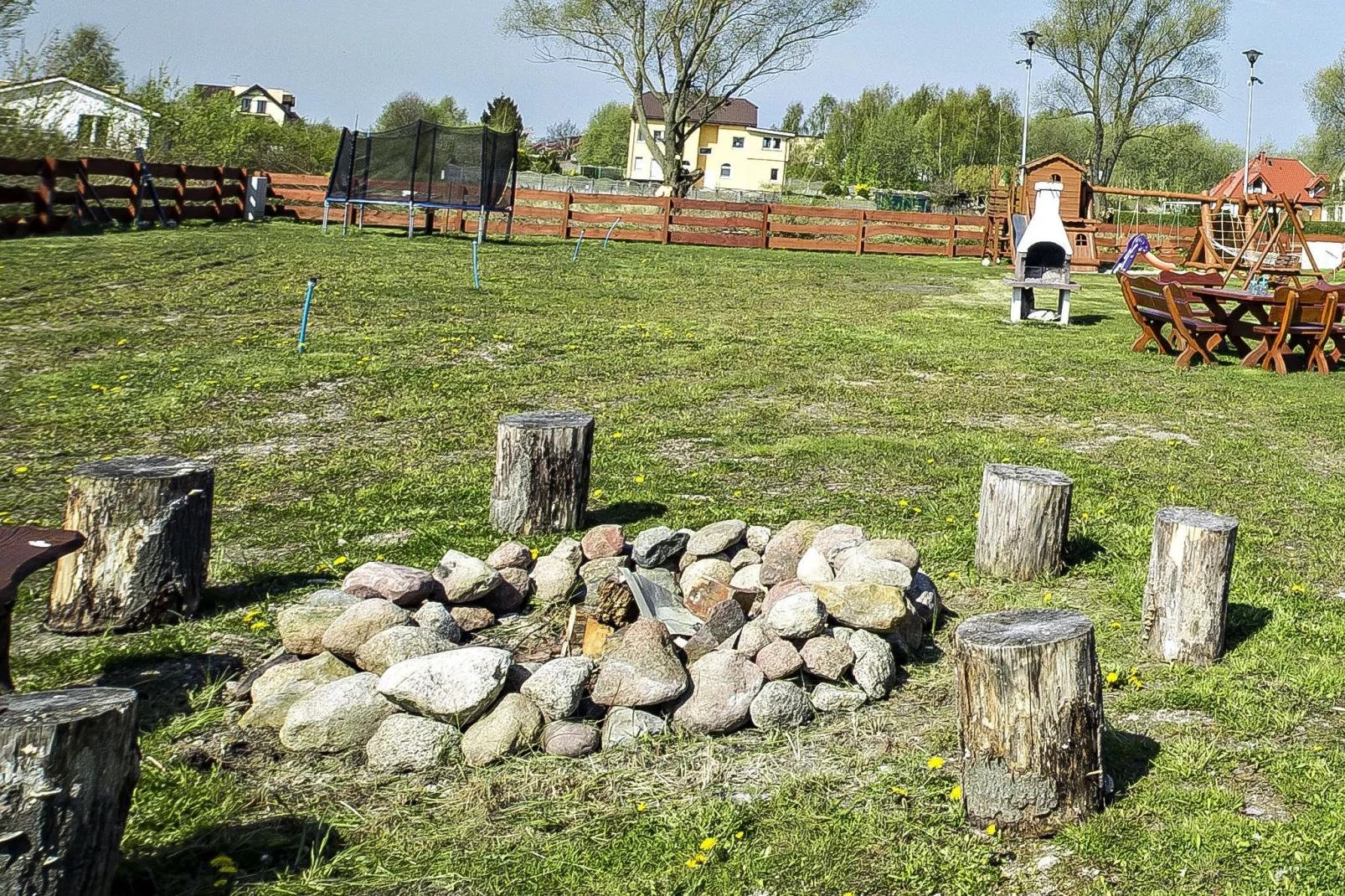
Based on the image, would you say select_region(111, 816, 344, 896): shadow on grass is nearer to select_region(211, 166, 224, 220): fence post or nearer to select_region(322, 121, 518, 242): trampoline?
select_region(322, 121, 518, 242): trampoline

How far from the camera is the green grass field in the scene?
3.47 meters

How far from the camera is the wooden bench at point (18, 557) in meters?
3.94

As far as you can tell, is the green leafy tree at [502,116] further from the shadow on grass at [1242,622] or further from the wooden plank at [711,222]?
the shadow on grass at [1242,622]

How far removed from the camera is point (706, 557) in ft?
18.5

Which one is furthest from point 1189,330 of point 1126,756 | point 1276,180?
point 1276,180

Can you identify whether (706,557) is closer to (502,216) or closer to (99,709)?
(99,709)

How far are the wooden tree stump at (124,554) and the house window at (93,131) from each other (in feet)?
81.7

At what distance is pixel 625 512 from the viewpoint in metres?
6.93

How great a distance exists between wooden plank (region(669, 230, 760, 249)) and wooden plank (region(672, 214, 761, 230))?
0.67 ft

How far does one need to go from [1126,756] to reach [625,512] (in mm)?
3479

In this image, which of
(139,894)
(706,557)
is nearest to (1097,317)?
(706,557)

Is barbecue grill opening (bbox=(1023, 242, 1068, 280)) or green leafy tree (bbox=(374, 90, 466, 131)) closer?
barbecue grill opening (bbox=(1023, 242, 1068, 280))

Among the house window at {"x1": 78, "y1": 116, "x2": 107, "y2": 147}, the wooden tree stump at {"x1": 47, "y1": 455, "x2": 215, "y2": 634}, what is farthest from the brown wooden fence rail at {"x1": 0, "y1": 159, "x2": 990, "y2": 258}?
the wooden tree stump at {"x1": 47, "y1": 455, "x2": 215, "y2": 634}

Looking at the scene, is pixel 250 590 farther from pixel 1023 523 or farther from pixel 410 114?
pixel 410 114
